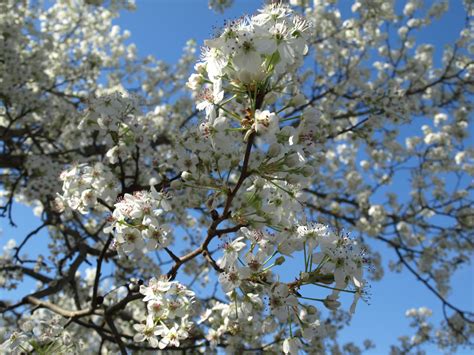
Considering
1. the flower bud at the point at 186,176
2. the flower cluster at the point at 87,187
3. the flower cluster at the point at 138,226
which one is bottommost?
the flower cluster at the point at 138,226

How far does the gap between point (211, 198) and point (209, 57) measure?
2.62ft

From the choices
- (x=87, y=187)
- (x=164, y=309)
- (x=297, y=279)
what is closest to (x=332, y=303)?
(x=297, y=279)

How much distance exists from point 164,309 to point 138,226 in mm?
512

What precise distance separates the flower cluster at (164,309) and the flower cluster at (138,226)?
0.79 feet

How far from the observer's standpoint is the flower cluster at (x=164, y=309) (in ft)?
8.45

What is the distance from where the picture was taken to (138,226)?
252cm

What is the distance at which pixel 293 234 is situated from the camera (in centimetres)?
246

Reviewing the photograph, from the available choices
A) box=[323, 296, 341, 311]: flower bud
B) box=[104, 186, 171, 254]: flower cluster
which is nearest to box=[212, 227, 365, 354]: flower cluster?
box=[323, 296, 341, 311]: flower bud

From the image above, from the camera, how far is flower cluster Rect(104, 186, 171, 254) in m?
2.51

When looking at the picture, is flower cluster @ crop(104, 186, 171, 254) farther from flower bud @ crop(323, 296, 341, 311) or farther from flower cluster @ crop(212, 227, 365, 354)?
flower bud @ crop(323, 296, 341, 311)

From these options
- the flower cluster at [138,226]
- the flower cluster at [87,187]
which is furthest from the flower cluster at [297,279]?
the flower cluster at [87,187]

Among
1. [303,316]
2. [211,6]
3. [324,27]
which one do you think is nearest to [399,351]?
[324,27]

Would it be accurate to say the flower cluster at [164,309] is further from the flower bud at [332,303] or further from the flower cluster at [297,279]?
the flower bud at [332,303]

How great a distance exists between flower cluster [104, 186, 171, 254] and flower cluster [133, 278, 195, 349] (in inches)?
9.5
